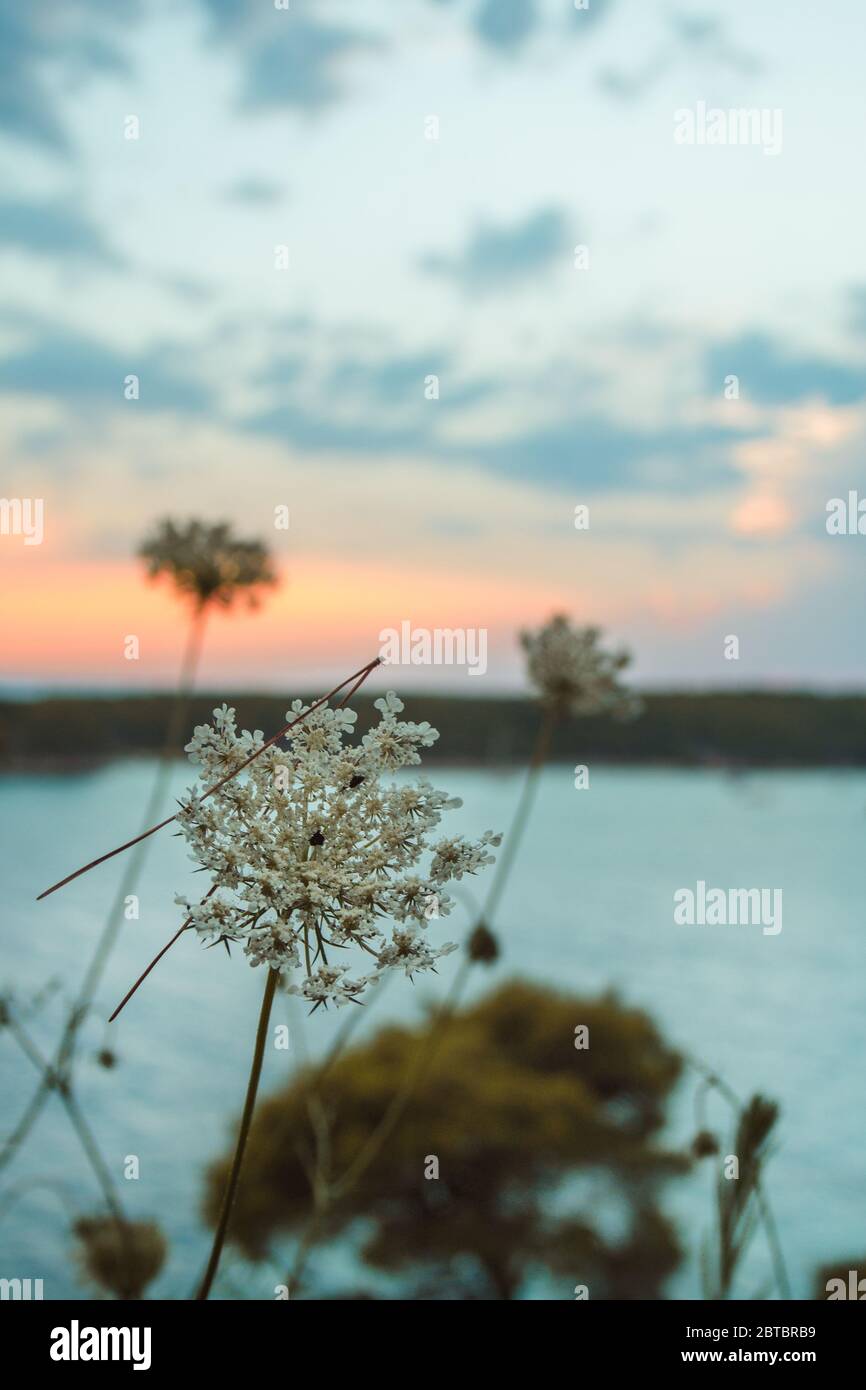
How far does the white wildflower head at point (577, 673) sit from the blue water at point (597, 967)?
6.90m

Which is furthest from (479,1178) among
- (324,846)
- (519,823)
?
(324,846)

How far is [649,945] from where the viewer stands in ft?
103

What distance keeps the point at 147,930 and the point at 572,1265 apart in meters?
17.8

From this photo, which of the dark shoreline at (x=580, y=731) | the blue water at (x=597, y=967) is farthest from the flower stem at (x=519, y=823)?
the blue water at (x=597, y=967)

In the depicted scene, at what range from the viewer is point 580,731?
763 centimetres

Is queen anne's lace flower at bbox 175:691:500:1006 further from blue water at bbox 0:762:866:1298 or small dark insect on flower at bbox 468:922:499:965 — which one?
blue water at bbox 0:762:866:1298

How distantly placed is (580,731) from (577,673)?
5401 millimetres

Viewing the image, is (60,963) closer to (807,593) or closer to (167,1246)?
(807,593)

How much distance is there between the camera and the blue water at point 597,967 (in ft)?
50.4

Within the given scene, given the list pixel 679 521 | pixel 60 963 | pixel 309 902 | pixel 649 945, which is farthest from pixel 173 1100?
pixel 309 902

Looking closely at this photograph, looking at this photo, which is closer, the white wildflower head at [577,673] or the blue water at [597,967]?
the white wildflower head at [577,673]

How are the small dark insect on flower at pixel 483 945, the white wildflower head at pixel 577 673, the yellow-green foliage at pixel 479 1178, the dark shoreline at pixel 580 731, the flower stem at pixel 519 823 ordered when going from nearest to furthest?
the flower stem at pixel 519 823 → the small dark insect on flower at pixel 483 945 → the white wildflower head at pixel 577 673 → the dark shoreline at pixel 580 731 → the yellow-green foliage at pixel 479 1178
